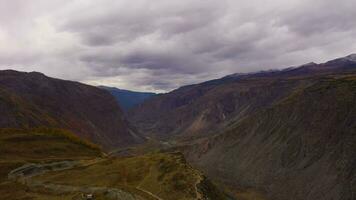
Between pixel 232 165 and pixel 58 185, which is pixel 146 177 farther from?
pixel 232 165

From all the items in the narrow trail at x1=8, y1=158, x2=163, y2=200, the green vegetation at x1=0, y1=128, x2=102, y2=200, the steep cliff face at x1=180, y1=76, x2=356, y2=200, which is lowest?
the steep cliff face at x1=180, y1=76, x2=356, y2=200

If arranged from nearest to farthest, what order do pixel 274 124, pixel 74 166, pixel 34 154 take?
pixel 74 166 < pixel 34 154 < pixel 274 124

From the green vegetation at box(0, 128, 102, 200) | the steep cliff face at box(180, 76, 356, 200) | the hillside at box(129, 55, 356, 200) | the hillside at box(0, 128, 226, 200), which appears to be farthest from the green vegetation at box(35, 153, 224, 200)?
the steep cliff face at box(180, 76, 356, 200)

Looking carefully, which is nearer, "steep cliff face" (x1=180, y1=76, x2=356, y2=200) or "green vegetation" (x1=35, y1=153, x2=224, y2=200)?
"green vegetation" (x1=35, y1=153, x2=224, y2=200)

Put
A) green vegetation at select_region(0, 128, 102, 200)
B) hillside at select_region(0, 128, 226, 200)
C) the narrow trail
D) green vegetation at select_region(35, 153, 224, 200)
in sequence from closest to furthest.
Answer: the narrow trail, hillside at select_region(0, 128, 226, 200), green vegetation at select_region(35, 153, 224, 200), green vegetation at select_region(0, 128, 102, 200)

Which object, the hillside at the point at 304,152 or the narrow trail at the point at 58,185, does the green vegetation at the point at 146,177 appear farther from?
the hillside at the point at 304,152

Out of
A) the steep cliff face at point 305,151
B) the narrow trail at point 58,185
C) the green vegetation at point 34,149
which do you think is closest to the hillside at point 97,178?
→ the narrow trail at point 58,185

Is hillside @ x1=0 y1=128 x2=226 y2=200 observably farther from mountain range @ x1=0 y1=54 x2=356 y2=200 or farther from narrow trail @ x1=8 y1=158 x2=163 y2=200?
mountain range @ x1=0 y1=54 x2=356 y2=200

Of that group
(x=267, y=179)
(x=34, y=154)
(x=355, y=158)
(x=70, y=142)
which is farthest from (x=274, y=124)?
(x=34, y=154)

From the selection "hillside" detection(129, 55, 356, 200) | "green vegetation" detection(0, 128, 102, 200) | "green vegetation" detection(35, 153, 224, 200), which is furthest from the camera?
"hillside" detection(129, 55, 356, 200)

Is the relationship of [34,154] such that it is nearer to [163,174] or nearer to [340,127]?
[163,174]

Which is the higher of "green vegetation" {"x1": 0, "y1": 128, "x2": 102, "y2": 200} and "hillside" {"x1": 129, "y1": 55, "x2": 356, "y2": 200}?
"green vegetation" {"x1": 0, "y1": 128, "x2": 102, "y2": 200}
